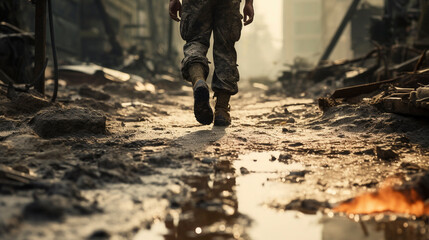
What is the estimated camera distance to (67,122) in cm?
224

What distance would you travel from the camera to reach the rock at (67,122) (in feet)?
7.22

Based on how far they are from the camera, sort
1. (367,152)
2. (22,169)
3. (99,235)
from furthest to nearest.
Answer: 1. (367,152)
2. (22,169)
3. (99,235)

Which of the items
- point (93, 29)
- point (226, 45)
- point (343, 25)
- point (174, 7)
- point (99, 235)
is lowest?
point (99, 235)

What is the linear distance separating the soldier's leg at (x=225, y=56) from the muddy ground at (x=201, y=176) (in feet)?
0.85

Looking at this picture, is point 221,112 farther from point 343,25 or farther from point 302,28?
point 302,28

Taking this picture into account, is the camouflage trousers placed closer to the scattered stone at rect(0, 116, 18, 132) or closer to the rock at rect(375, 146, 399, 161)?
the scattered stone at rect(0, 116, 18, 132)

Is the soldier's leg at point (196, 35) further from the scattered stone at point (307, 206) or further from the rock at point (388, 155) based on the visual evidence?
the scattered stone at point (307, 206)

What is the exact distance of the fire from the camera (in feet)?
3.79

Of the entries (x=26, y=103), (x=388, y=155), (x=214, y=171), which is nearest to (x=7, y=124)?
(x=26, y=103)

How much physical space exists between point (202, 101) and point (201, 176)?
1.02 meters

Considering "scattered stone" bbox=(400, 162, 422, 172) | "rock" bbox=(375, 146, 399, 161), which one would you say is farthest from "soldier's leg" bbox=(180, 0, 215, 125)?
"scattered stone" bbox=(400, 162, 422, 172)

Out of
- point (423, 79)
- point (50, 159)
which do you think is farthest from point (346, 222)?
point (423, 79)

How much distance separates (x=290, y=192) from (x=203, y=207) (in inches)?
12.6

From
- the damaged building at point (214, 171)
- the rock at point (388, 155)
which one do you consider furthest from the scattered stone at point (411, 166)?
the rock at point (388, 155)
